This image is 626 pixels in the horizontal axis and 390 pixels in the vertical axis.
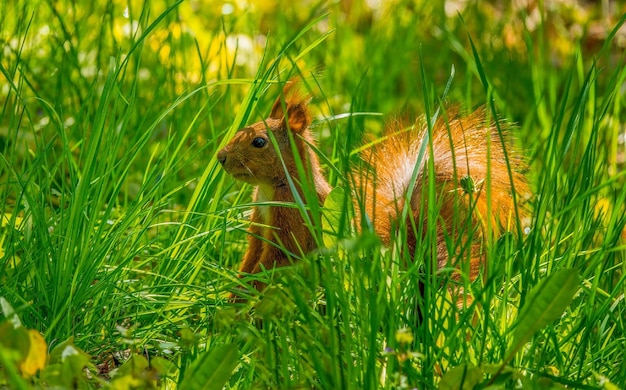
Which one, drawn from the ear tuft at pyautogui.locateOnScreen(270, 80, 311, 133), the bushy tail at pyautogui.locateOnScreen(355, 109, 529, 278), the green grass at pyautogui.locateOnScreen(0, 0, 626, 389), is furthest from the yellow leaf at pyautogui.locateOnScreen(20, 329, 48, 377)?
the ear tuft at pyautogui.locateOnScreen(270, 80, 311, 133)

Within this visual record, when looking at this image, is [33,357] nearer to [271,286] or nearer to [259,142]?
[271,286]

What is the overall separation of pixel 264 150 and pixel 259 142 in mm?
22

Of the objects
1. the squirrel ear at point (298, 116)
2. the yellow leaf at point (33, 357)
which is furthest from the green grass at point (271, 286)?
the squirrel ear at point (298, 116)

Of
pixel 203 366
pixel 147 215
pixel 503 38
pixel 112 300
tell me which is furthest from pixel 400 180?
pixel 503 38

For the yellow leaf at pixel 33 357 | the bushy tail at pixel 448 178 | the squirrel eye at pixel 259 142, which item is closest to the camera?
the yellow leaf at pixel 33 357

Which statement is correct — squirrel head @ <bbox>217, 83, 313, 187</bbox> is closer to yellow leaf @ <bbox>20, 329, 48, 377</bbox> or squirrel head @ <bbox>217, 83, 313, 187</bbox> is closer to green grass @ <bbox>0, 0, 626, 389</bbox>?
green grass @ <bbox>0, 0, 626, 389</bbox>

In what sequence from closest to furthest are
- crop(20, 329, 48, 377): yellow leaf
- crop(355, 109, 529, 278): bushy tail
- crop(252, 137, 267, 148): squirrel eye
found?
crop(20, 329, 48, 377): yellow leaf → crop(355, 109, 529, 278): bushy tail → crop(252, 137, 267, 148): squirrel eye

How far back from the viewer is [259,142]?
7.55 ft

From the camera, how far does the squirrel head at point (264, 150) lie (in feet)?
7.43

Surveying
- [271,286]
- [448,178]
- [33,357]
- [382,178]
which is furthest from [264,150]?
[33,357]

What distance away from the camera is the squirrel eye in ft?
7.55

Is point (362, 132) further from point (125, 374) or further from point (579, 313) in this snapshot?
point (125, 374)

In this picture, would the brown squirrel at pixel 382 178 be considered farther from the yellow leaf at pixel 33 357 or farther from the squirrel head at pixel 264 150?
the yellow leaf at pixel 33 357

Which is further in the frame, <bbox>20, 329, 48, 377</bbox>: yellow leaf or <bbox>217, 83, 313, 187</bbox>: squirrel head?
<bbox>217, 83, 313, 187</bbox>: squirrel head
